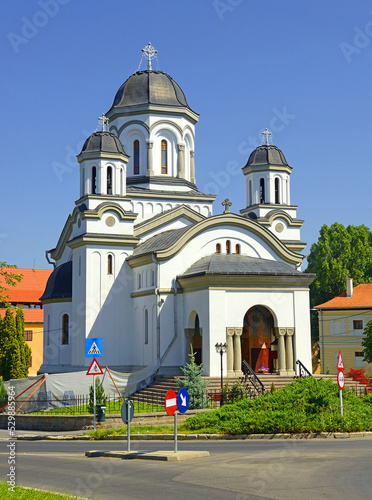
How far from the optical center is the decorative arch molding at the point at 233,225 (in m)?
31.7

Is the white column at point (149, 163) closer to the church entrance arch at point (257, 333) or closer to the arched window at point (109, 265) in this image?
the arched window at point (109, 265)

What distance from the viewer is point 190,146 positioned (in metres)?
39.6

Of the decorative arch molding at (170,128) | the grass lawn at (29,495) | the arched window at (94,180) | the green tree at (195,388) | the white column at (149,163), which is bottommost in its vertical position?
the grass lawn at (29,495)

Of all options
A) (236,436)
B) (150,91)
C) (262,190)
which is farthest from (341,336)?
(236,436)

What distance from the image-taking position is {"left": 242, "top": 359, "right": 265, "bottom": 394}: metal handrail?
88.7 ft

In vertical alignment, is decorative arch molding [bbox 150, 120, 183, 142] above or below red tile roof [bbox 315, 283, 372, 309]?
above

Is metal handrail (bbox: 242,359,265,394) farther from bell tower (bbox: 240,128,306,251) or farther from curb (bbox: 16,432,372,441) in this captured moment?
bell tower (bbox: 240,128,306,251)

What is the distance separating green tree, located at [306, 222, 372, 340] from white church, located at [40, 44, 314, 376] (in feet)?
70.6

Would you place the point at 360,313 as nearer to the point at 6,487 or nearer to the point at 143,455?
the point at 143,455

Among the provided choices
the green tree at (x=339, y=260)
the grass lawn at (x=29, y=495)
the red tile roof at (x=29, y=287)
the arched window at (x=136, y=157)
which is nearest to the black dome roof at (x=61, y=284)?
the arched window at (x=136, y=157)

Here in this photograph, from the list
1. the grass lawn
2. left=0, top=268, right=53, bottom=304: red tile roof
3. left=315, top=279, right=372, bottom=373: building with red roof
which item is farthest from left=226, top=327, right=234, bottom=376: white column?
left=0, top=268, right=53, bottom=304: red tile roof

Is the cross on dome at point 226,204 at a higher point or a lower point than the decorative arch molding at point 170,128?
lower

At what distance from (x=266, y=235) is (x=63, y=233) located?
40.0ft

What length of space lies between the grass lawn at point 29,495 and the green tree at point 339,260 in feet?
161
